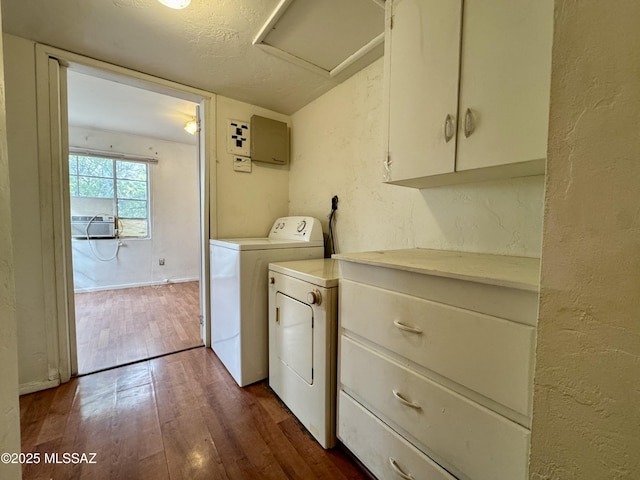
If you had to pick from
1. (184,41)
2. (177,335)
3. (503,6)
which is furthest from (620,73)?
(177,335)

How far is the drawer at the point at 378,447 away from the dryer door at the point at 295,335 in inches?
10.0

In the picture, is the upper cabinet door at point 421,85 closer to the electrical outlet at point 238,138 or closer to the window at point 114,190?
the electrical outlet at point 238,138

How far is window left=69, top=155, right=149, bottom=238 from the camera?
12.8ft

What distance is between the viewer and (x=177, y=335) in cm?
248

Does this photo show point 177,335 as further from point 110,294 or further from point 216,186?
point 110,294

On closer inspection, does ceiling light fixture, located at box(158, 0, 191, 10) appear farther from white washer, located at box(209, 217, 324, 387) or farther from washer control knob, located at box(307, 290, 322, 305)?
washer control knob, located at box(307, 290, 322, 305)

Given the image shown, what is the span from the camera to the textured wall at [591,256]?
1.22 ft

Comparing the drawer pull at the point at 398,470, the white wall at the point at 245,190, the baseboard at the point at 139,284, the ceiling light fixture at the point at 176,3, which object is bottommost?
the baseboard at the point at 139,284

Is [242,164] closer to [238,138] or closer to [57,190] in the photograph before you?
[238,138]

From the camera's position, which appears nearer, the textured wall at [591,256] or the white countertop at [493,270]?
the textured wall at [591,256]

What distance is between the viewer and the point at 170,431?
135 cm

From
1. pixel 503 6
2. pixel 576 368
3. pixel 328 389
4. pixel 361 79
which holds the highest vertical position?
pixel 361 79

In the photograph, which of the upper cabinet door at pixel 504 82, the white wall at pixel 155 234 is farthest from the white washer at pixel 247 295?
the white wall at pixel 155 234

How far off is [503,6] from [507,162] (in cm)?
50
